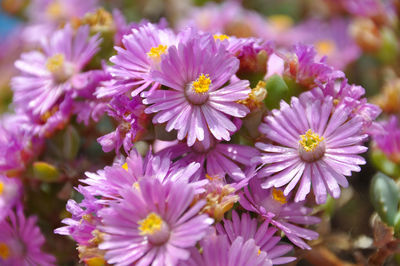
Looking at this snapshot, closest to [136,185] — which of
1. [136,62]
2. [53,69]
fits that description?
[136,62]

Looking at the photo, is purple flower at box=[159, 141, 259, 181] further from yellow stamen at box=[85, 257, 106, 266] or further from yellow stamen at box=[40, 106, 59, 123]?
yellow stamen at box=[40, 106, 59, 123]

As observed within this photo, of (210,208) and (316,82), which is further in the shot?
(316,82)

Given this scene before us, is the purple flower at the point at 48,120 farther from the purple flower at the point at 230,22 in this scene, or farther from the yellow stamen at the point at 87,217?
the purple flower at the point at 230,22

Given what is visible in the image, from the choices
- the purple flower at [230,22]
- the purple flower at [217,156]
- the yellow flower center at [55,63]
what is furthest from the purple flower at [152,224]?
the purple flower at [230,22]

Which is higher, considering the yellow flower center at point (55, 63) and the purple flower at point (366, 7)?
the yellow flower center at point (55, 63)

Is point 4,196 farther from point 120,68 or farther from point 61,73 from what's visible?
point 120,68

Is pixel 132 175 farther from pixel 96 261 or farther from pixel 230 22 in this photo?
pixel 230 22

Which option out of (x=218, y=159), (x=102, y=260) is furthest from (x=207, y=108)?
(x=102, y=260)
